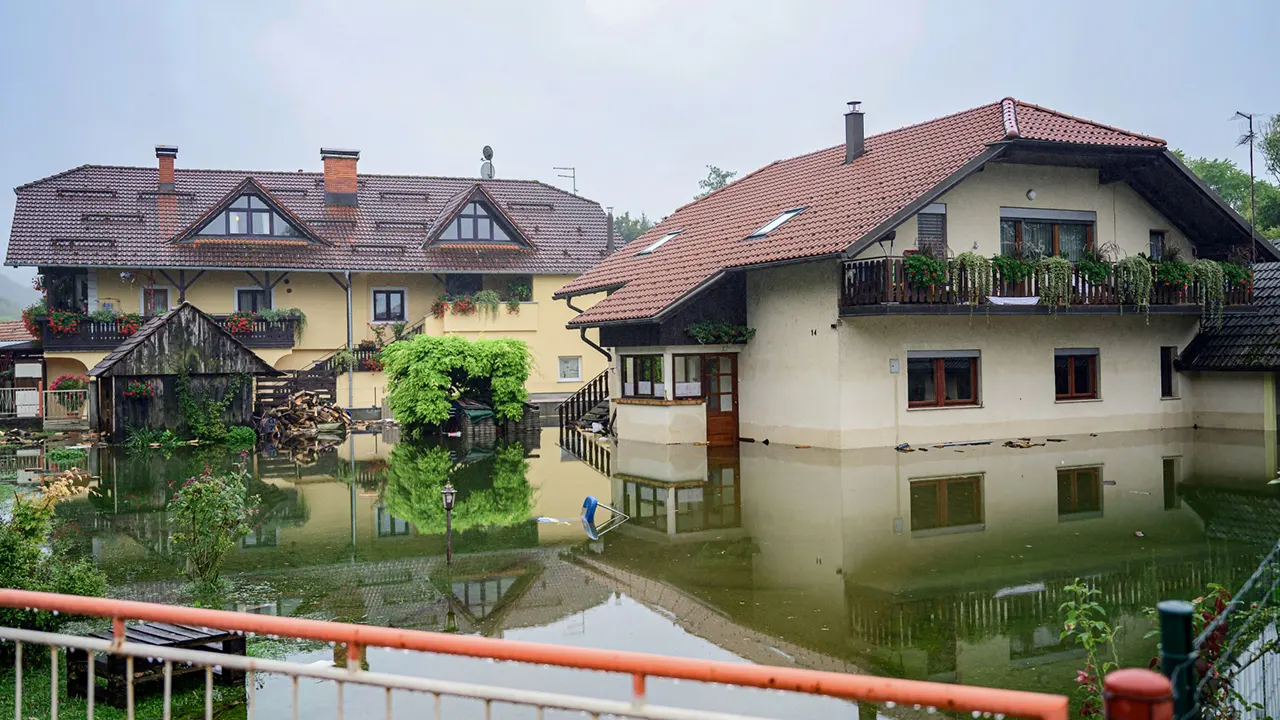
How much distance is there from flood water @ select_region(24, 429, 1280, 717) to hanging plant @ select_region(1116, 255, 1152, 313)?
3.85 meters

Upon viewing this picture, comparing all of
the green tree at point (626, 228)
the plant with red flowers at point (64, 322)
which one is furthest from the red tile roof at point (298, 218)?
the green tree at point (626, 228)

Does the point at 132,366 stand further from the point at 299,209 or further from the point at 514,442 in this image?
the point at 299,209

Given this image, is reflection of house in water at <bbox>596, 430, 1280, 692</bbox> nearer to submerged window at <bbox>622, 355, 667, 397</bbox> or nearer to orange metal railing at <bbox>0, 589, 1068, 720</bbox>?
submerged window at <bbox>622, 355, 667, 397</bbox>

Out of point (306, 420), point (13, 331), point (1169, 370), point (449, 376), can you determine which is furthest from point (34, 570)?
point (13, 331)

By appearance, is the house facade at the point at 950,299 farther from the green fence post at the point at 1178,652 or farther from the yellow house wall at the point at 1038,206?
the green fence post at the point at 1178,652

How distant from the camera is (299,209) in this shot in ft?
128

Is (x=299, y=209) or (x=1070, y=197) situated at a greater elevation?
(x=299, y=209)

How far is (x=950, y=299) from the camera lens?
20766 millimetres

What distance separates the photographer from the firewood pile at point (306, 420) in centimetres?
2894

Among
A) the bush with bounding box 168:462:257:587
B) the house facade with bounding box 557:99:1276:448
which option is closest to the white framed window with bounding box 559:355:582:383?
the house facade with bounding box 557:99:1276:448

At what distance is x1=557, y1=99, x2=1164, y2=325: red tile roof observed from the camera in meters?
21.1

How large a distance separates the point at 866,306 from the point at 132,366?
1814 cm

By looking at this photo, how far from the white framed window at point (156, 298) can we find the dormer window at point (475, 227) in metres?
9.26

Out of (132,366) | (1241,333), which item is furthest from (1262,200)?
(132,366)
